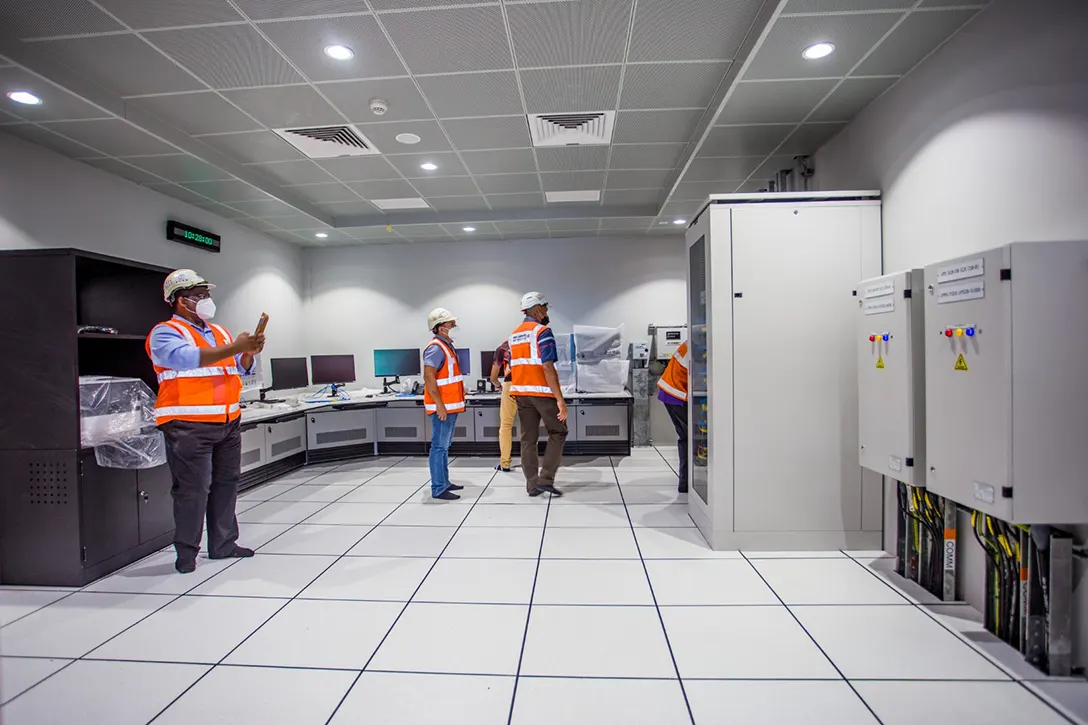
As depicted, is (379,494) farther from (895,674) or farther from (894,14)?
(894,14)

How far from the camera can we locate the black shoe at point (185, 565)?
288 centimetres

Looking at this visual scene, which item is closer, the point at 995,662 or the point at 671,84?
the point at 995,662

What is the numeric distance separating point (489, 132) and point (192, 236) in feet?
11.0

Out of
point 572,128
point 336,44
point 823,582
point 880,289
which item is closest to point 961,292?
point 880,289

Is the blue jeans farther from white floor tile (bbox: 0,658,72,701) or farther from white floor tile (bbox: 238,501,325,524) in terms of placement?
white floor tile (bbox: 0,658,72,701)

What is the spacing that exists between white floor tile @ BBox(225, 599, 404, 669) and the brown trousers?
2028 millimetres

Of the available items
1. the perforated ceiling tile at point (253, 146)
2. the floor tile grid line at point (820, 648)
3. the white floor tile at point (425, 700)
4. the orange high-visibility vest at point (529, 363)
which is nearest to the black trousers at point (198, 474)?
the white floor tile at point (425, 700)

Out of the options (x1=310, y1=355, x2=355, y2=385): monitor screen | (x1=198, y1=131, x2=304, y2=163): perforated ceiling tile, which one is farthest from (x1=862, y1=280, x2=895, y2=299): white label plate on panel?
(x1=310, y1=355, x2=355, y2=385): monitor screen

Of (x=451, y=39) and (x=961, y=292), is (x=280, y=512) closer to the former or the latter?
(x=451, y=39)

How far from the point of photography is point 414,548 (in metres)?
3.18

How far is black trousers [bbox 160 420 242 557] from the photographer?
2.81m

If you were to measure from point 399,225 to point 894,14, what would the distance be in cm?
500

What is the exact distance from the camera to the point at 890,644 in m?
2.10

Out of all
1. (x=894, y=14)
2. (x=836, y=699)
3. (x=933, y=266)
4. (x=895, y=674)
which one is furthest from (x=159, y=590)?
(x=894, y=14)
